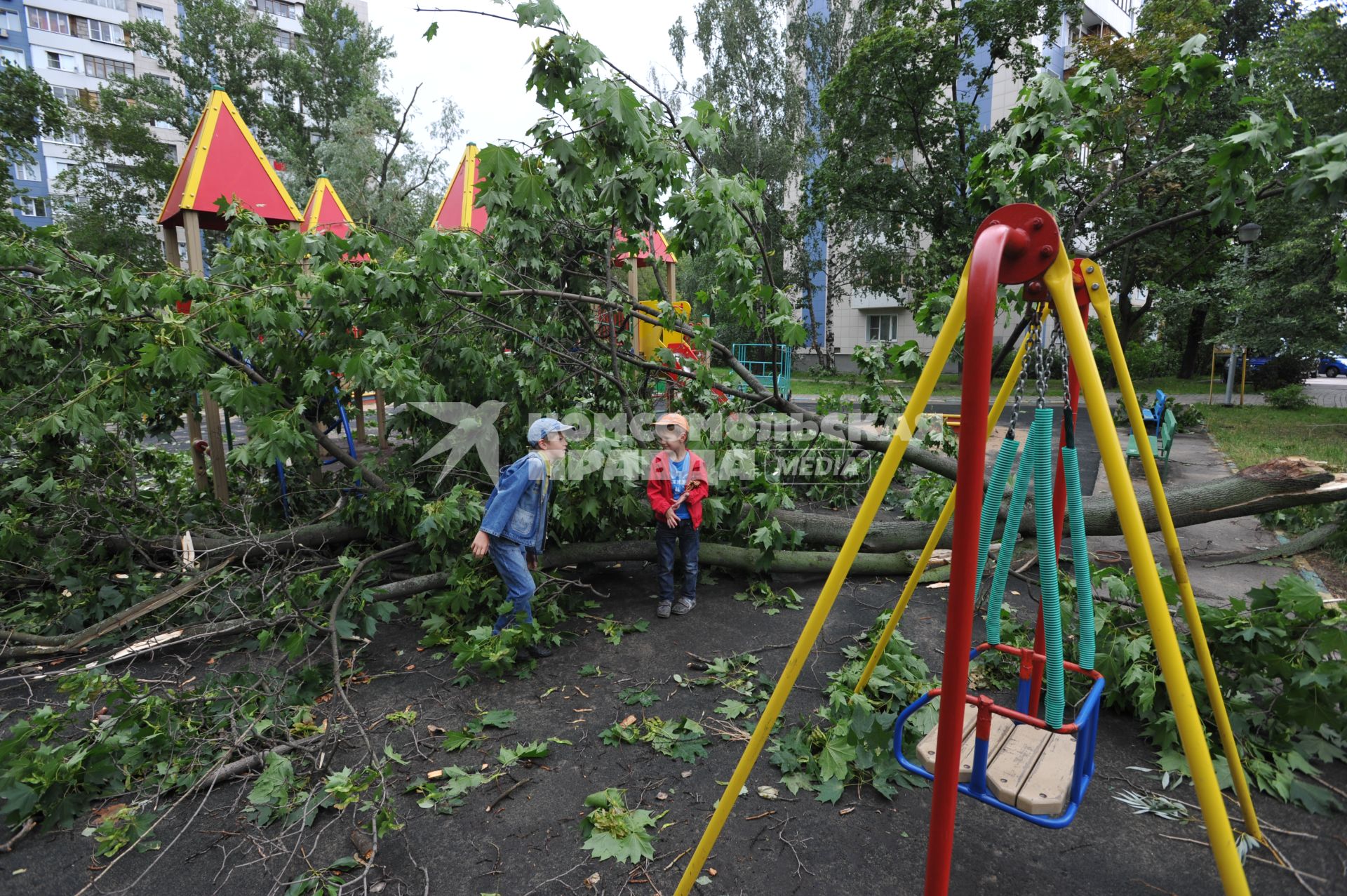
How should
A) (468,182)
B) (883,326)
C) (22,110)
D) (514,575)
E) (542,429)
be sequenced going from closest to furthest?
1. (514,575)
2. (542,429)
3. (468,182)
4. (22,110)
5. (883,326)

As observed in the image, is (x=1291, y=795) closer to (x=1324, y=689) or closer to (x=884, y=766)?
(x=1324, y=689)

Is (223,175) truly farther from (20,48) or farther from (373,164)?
(20,48)

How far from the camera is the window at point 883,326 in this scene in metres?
32.3

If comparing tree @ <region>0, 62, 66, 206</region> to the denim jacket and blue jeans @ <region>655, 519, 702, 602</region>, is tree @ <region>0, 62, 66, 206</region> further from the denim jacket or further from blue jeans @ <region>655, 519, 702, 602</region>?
blue jeans @ <region>655, 519, 702, 602</region>

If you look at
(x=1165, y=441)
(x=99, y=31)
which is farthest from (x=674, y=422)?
(x=99, y=31)

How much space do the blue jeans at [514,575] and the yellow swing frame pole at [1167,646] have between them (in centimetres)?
330

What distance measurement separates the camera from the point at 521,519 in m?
4.25

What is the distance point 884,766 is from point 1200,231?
873 inches

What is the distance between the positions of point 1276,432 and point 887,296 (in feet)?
52.6

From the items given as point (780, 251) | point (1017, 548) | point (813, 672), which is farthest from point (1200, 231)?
point (813, 672)

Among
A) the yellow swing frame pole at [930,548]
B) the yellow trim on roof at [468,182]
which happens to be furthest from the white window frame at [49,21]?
the yellow swing frame pole at [930,548]

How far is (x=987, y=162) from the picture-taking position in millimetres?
4199

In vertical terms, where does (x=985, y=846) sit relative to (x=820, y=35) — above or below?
below

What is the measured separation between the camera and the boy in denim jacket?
415 cm
